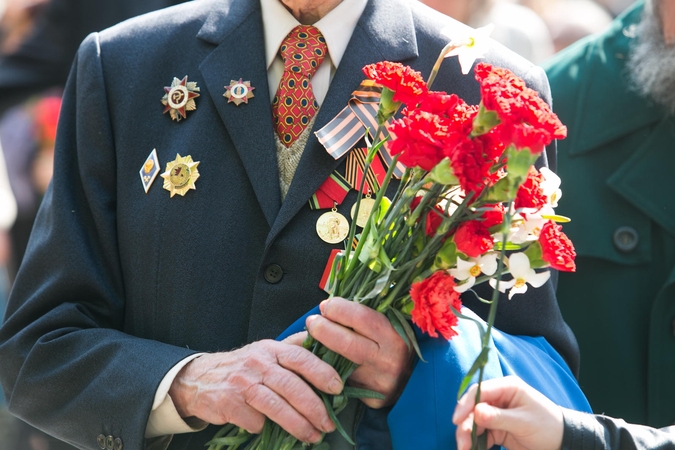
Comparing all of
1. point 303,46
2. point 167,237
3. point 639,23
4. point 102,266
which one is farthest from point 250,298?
point 639,23

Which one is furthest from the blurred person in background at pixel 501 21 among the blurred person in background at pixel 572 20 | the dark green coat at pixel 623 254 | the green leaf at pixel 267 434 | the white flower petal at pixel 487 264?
the green leaf at pixel 267 434

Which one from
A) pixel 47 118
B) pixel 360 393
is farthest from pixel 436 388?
pixel 47 118

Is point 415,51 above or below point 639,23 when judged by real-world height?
below

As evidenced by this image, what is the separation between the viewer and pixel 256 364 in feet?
6.64

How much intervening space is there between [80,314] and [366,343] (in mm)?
752

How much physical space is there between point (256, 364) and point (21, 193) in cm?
244

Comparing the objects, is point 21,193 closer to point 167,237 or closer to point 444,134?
point 167,237

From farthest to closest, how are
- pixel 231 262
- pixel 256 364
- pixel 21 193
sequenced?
pixel 21 193, pixel 231 262, pixel 256 364

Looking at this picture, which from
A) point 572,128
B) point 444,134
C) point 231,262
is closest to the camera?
point 444,134

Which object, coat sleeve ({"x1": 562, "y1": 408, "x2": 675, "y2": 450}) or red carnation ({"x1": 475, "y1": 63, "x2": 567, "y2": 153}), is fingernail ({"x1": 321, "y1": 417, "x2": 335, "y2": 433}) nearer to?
coat sleeve ({"x1": 562, "y1": 408, "x2": 675, "y2": 450})

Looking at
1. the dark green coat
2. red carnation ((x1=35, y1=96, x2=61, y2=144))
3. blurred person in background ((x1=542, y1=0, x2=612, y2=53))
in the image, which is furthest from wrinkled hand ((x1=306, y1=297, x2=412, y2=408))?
blurred person in background ((x1=542, y1=0, x2=612, y2=53))

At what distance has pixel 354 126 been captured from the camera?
230 centimetres

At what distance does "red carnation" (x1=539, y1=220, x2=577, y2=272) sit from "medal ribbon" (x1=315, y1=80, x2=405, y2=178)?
19.7 inches

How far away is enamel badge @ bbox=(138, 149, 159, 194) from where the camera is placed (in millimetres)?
2320
